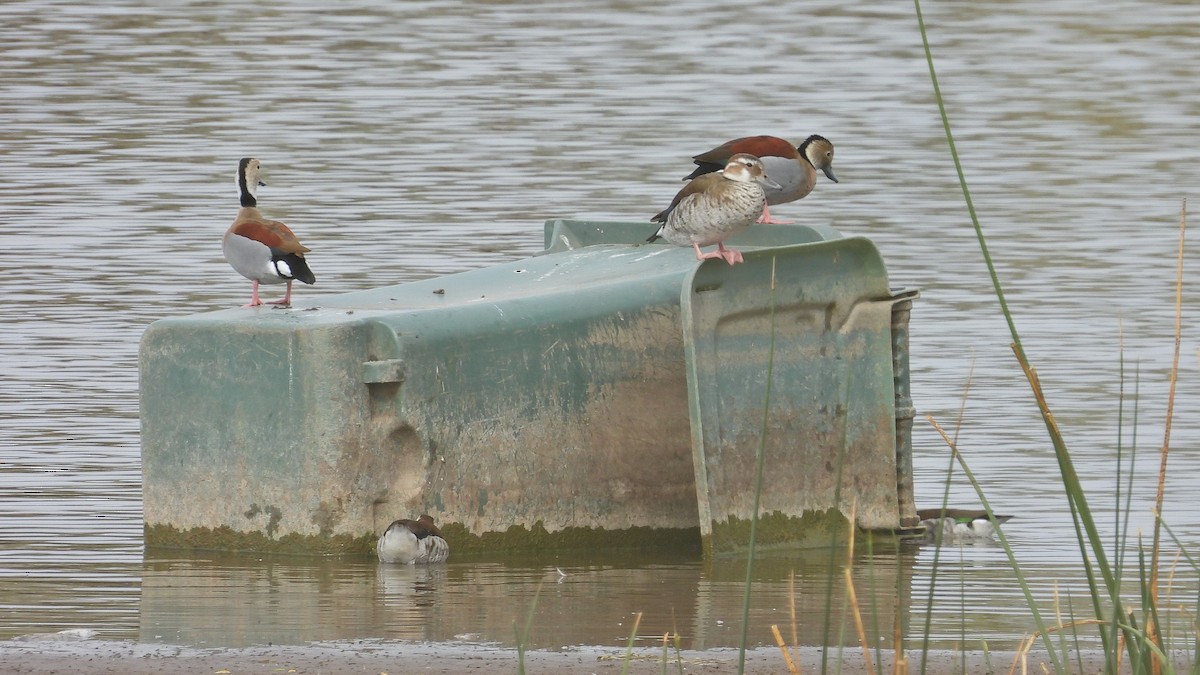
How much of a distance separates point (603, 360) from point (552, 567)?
35.1 inches

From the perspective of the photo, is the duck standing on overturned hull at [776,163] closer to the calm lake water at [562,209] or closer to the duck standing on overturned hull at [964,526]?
the calm lake water at [562,209]

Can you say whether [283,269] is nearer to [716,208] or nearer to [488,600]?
[716,208]

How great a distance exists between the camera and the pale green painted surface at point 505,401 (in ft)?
28.3

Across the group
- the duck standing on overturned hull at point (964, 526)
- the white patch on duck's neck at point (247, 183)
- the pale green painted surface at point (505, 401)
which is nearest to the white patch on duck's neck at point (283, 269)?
the pale green painted surface at point (505, 401)

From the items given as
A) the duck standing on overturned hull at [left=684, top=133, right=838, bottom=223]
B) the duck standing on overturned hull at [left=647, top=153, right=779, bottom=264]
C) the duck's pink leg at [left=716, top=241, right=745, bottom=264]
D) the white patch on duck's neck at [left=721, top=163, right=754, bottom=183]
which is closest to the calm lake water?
the duck standing on overturned hull at [left=684, top=133, right=838, bottom=223]

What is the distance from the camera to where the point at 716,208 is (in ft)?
30.1

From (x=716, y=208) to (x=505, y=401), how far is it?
3.72 feet

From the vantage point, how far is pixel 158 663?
697cm

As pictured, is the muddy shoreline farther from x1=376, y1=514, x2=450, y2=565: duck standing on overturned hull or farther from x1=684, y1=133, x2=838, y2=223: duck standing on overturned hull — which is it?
x1=684, y1=133, x2=838, y2=223: duck standing on overturned hull

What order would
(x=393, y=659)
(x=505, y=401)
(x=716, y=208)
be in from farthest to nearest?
1. (x=716, y=208)
2. (x=505, y=401)
3. (x=393, y=659)

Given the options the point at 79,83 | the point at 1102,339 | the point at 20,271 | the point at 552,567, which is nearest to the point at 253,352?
the point at 552,567

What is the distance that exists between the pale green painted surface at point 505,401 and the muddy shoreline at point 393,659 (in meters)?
1.50

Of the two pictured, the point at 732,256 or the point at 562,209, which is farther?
the point at 562,209

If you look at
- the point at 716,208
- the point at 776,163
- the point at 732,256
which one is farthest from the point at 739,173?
the point at 776,163
